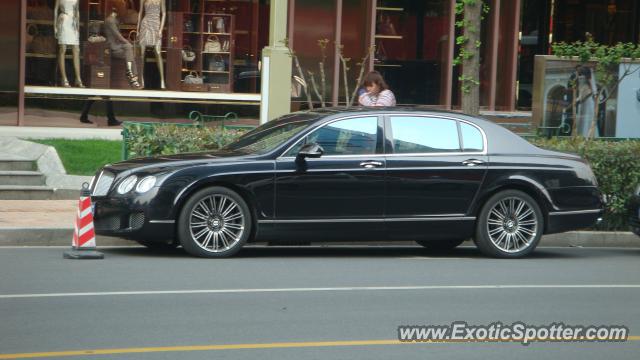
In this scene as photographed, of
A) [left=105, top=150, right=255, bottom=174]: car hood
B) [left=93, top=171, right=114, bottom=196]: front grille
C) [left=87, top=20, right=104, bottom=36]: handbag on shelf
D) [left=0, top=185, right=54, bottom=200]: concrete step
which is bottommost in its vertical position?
[left=0, top=185, right=54, bottom=200]: concrete step

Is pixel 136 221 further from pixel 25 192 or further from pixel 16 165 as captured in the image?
pixel 16 165

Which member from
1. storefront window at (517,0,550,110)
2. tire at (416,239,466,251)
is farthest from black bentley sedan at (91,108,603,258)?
storefront window at (517,0,550,110)

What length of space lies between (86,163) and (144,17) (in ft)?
18.8

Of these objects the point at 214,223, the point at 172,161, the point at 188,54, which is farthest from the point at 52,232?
the point at 188,54

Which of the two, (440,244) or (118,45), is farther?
(118,45)

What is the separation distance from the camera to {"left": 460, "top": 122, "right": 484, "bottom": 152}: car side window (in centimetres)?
1262

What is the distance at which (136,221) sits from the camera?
454 inches

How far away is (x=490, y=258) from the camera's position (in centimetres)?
1277

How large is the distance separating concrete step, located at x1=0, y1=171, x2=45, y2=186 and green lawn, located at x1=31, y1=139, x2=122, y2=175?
103 centimetres

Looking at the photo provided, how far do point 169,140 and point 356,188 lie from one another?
11.9 ft

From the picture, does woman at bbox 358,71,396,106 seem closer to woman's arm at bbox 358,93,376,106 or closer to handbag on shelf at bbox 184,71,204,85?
woman's arm at bbox 358,93,376,106

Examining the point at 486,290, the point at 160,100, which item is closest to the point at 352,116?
the point at 486,290

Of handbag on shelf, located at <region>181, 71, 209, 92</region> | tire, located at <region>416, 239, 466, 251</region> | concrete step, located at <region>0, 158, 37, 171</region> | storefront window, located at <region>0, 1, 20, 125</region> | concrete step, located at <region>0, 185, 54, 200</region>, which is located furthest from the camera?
handbag on shelf, located at <region>181, 71, 209, 92</region>

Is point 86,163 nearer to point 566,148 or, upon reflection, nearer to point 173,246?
point 173,246
